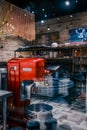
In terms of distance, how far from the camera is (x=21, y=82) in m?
3.05

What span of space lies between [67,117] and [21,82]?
1.47 metres

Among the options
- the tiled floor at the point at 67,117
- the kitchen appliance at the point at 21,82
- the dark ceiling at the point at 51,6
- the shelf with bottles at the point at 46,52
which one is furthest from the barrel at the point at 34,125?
the dark ceiling at the point at 51,6

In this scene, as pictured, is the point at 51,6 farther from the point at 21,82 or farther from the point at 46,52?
the point at 21,82

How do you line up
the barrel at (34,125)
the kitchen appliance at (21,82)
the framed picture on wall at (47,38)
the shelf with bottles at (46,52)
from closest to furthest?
1. the barrel at (34,125)
2. the kitchen appliance at (21,82)
3. the shelf with bottles at (46,52)
4. the framed picture on wall at (47,38)

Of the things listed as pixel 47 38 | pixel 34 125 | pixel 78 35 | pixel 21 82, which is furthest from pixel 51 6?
pixel 34 125

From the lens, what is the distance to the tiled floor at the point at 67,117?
3.19 metres

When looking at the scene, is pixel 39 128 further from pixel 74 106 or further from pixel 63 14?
pixel 63 14

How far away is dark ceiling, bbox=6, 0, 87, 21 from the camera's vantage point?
693 cm

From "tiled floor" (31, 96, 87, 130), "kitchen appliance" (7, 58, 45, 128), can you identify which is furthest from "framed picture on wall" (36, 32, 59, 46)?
"kitchen appliance" (7, 58, 45, 128)

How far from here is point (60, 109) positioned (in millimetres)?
4328

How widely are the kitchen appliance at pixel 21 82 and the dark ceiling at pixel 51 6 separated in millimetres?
4684

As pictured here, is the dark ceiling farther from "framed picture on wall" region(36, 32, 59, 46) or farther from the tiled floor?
the tiled floor

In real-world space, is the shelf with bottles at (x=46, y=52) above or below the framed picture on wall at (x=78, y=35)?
below

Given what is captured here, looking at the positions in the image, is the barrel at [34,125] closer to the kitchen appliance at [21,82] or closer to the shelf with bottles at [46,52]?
the kitchen appliance at [21,82]
